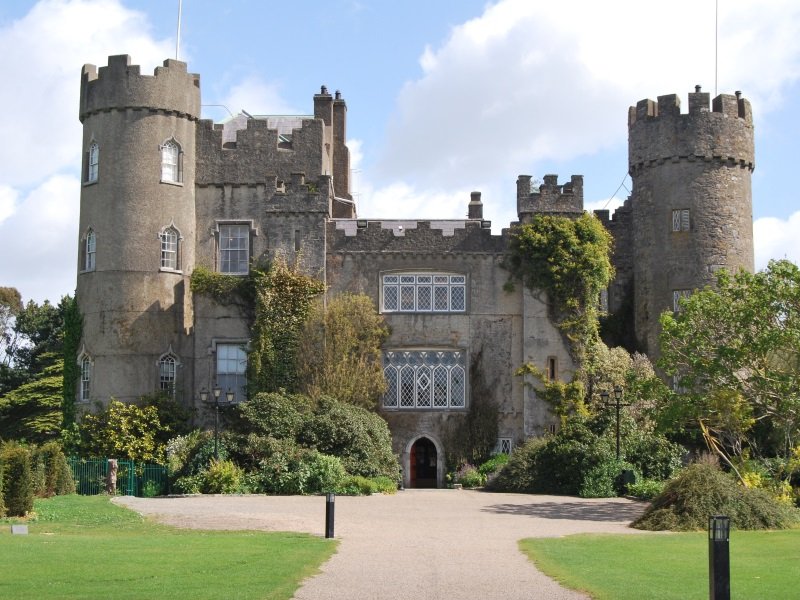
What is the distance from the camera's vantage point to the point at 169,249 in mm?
37031

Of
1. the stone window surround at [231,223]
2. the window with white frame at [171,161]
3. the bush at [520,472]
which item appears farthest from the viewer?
the stone window surround at [231,223]

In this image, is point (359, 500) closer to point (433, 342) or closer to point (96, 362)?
point (433, 342)

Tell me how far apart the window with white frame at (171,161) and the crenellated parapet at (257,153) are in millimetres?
877

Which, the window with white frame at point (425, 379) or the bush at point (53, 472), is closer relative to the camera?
the bush at point (53, 472)

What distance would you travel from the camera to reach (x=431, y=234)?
37406 millimetres

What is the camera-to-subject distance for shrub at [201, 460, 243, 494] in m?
29.4

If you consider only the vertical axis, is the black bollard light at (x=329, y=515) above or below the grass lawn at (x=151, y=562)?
above

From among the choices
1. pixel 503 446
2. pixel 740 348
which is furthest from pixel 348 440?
pixel 740 348

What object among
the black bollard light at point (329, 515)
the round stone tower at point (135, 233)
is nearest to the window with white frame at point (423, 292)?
the round stone tower at point (135, 233)

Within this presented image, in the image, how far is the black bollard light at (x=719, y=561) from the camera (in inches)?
446

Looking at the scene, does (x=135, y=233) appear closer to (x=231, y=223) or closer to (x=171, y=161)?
(x=171, y=161)

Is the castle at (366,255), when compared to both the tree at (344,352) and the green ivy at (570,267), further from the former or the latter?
the tree at (344,352)

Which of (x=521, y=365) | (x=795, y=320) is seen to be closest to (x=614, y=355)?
(x=521, y=365)

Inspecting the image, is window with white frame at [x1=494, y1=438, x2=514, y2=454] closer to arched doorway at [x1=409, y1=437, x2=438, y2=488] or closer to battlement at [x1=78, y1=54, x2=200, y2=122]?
arched doorway at [x1=409, y1=437, x2=438, y2=488]
